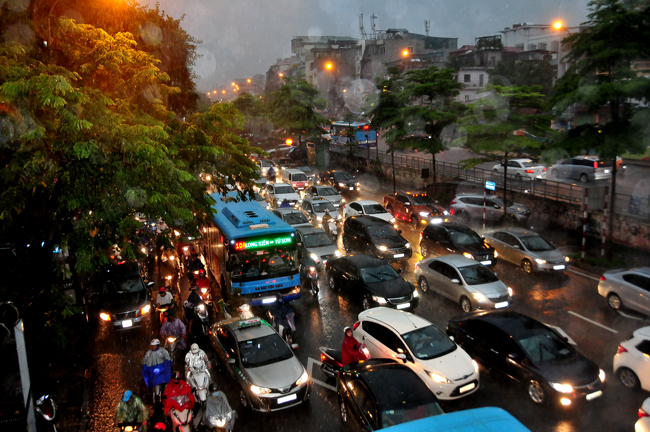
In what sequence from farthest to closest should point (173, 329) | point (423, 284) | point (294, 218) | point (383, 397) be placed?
1. point (294, 218)
2. point (423, 284)
3. point (173, 329)
4. point (383, 397)

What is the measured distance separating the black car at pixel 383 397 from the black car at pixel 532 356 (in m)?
2.70

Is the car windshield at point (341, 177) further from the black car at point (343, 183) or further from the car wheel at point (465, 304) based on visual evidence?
the car wheel at point (465, 304)

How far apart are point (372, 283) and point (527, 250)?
699cm

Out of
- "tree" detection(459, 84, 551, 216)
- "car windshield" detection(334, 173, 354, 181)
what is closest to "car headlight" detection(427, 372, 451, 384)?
"tree" detection(459, 84, 551, 216)

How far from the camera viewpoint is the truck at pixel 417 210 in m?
25.1

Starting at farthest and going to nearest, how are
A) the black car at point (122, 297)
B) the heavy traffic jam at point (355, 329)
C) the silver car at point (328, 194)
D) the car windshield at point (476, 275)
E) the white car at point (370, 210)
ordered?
the silver car at point (328, 194) < the white car at point (370, 210) < the car windshield at point (476, 275) < the black car at point (122, 297) < the heavy traffic jam at point (355, 329)

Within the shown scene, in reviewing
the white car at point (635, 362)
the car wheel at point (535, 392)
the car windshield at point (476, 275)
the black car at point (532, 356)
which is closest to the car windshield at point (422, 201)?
the car windshield at point (476, 275)

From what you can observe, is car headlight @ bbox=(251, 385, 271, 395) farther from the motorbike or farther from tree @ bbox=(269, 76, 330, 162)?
tree @ bbox=(269, 76, 330, 162)

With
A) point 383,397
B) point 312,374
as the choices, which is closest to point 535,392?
point 383,397

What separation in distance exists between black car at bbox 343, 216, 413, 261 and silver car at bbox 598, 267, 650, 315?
24.1 feet

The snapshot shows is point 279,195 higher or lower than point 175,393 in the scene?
higher

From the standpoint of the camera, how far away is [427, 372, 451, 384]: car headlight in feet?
31.5

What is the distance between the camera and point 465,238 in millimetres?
18797

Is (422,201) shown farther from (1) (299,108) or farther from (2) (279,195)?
(1) (299,108)
